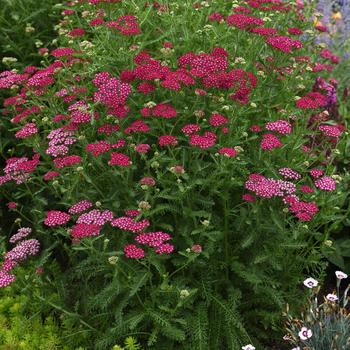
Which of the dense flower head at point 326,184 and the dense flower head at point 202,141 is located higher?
the dense flower head at point 202,141

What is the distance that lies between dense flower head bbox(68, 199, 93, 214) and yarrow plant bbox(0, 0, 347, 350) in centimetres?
1

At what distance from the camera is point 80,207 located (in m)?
2.88

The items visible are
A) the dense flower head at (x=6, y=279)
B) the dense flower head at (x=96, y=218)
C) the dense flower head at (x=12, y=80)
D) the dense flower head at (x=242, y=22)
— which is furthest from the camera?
the dense flower head at (x=12, y=80)

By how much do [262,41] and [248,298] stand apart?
1454 mm

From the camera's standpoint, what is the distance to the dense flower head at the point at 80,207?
9.37 feet

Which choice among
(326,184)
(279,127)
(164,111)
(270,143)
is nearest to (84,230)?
(164,111)

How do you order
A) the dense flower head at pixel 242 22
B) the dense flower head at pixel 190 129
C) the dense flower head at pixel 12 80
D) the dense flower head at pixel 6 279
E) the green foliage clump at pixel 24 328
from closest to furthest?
1. the dense flower head at pixel 190 129
2. the dense flower head at pixel 6 279
3. the dense flower head at pixel 242 22
4. the green foliage clump at pixel 24 328
5. the dense flower head at pixel 12 80

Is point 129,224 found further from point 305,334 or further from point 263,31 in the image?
point 263,31

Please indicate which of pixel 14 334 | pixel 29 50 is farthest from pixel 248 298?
pixel 29 50

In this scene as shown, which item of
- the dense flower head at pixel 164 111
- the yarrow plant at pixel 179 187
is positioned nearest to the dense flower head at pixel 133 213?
the yarrow plant at pixel 179 187

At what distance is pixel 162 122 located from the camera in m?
3.03

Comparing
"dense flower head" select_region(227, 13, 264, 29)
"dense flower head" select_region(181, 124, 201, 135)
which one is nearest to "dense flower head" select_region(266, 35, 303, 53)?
"dense flower head" select_region(227, 13, 264, 29)

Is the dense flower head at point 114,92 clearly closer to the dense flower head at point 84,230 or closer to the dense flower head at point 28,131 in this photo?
the dense flower head at point 28,131

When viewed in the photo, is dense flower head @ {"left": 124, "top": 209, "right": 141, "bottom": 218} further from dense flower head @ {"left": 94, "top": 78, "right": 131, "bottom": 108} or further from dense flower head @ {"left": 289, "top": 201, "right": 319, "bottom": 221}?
dense flower head @ {"left": 289, "top": 201, "right": 319, "bottom": 221}
